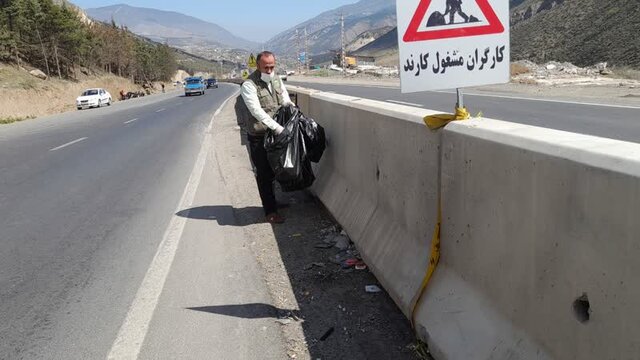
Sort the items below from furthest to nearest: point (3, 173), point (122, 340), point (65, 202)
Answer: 1. point (3, 173)
2. point (65, 202)
3. point (122, 340)

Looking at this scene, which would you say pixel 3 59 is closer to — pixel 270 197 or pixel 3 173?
pixel 3 173

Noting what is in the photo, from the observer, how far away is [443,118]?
332 centimetres

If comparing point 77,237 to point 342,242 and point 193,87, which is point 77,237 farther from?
point 193,87

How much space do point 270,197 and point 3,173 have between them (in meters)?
6.84

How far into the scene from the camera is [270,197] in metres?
6.50

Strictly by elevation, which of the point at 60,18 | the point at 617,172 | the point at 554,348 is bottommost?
the point at 554,348

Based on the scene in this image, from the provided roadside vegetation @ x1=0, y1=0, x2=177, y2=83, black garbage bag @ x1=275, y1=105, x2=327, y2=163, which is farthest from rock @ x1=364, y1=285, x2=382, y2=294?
roadside vegetation @ x1=0, y1=0, x2=177, y2=83

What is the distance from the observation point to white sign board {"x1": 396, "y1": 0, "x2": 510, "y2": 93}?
124 inches

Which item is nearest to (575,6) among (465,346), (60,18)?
(60,18)

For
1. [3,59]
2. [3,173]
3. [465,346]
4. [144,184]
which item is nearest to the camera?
[465,346]

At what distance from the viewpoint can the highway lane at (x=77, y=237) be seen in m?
3.83

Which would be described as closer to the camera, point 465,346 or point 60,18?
point 465,346

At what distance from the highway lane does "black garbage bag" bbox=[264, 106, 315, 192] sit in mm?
1535

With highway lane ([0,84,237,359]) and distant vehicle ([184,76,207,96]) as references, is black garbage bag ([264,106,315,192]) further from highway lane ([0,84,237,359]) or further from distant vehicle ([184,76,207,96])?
distant vehicle ([184,76,207,96])
